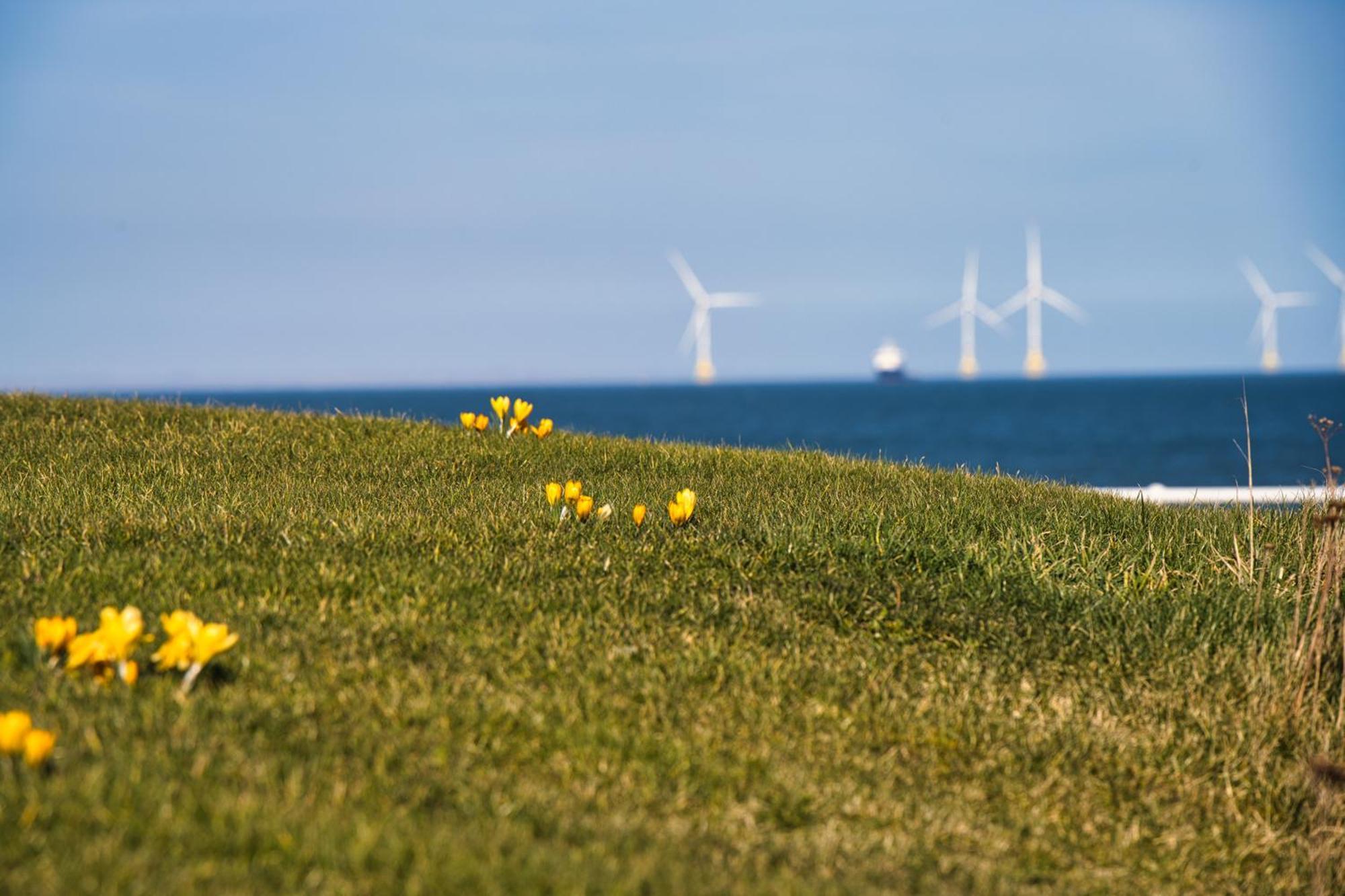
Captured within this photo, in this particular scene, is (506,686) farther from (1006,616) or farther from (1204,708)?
(1204,708)

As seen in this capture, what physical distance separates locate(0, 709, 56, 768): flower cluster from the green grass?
0.33 ft

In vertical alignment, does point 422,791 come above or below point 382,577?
below

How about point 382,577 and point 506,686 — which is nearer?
point 506,686

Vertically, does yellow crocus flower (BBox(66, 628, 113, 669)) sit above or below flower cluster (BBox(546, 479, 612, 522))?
below

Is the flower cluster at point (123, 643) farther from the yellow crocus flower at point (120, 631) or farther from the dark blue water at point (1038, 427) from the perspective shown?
the dark blue water at point (1038, 427)

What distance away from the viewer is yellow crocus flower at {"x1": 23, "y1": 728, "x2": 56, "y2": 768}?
3.53 meters

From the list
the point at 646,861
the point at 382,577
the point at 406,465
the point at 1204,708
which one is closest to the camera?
the point at 646,861

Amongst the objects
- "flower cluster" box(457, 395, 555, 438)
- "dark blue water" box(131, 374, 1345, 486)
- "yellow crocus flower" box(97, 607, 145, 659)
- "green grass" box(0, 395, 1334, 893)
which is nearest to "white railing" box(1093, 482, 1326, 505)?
"green grass" box(0, 395, 1334, 893)

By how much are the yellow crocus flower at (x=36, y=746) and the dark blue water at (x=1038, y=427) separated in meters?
8.30

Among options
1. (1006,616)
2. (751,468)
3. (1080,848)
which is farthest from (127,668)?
(751,468)

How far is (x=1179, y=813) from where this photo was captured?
4.92m

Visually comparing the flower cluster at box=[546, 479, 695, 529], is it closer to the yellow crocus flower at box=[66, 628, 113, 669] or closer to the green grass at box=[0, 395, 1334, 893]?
the green grass at box=[0, 395, 1334, 893]

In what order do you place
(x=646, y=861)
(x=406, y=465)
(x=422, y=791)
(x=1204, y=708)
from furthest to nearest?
1. (x=406, y=465)
2. (x=1204, y=708)
3. (x=422, y=791)
4. (x=646, y=861)

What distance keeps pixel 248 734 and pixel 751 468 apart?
612 cm
